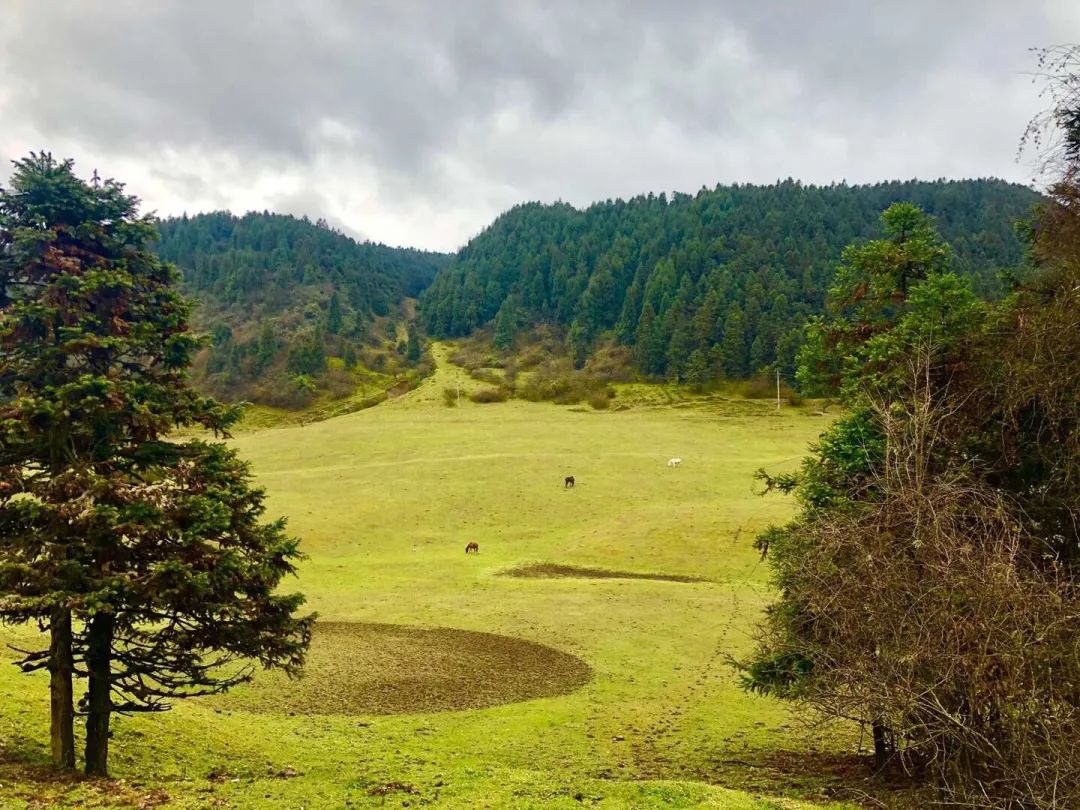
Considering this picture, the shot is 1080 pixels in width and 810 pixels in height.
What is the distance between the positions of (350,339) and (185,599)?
177 meters

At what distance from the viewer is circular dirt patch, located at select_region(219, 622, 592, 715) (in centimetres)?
2016

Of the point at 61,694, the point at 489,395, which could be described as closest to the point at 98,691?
the point at 61,694

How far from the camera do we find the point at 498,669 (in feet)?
77.0

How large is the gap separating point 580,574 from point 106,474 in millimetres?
31088

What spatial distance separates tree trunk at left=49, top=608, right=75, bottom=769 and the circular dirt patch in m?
8.04

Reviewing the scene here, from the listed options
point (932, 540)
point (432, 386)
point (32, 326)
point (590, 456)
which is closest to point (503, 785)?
point (932, 540)

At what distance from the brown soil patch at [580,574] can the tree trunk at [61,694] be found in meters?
28.4

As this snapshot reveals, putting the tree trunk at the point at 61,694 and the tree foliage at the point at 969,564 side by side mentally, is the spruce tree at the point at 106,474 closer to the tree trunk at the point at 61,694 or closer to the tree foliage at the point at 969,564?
the tree trunk at the point at 61,694

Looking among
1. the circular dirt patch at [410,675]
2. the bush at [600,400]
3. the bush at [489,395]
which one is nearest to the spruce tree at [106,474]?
the circular dirt patch at [410,675]

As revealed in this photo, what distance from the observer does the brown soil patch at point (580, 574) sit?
39.1 m

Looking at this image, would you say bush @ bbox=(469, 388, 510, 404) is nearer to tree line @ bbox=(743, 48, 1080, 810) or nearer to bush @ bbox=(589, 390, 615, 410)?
bush @ bbox=(589, 390, 615, 410)

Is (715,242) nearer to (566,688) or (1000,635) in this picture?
(566,688)

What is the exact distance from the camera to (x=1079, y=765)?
6.84 meters

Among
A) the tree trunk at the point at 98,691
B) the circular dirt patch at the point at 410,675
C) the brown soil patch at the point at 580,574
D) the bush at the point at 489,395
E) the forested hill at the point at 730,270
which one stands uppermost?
the forested hill at the point at 730,270
